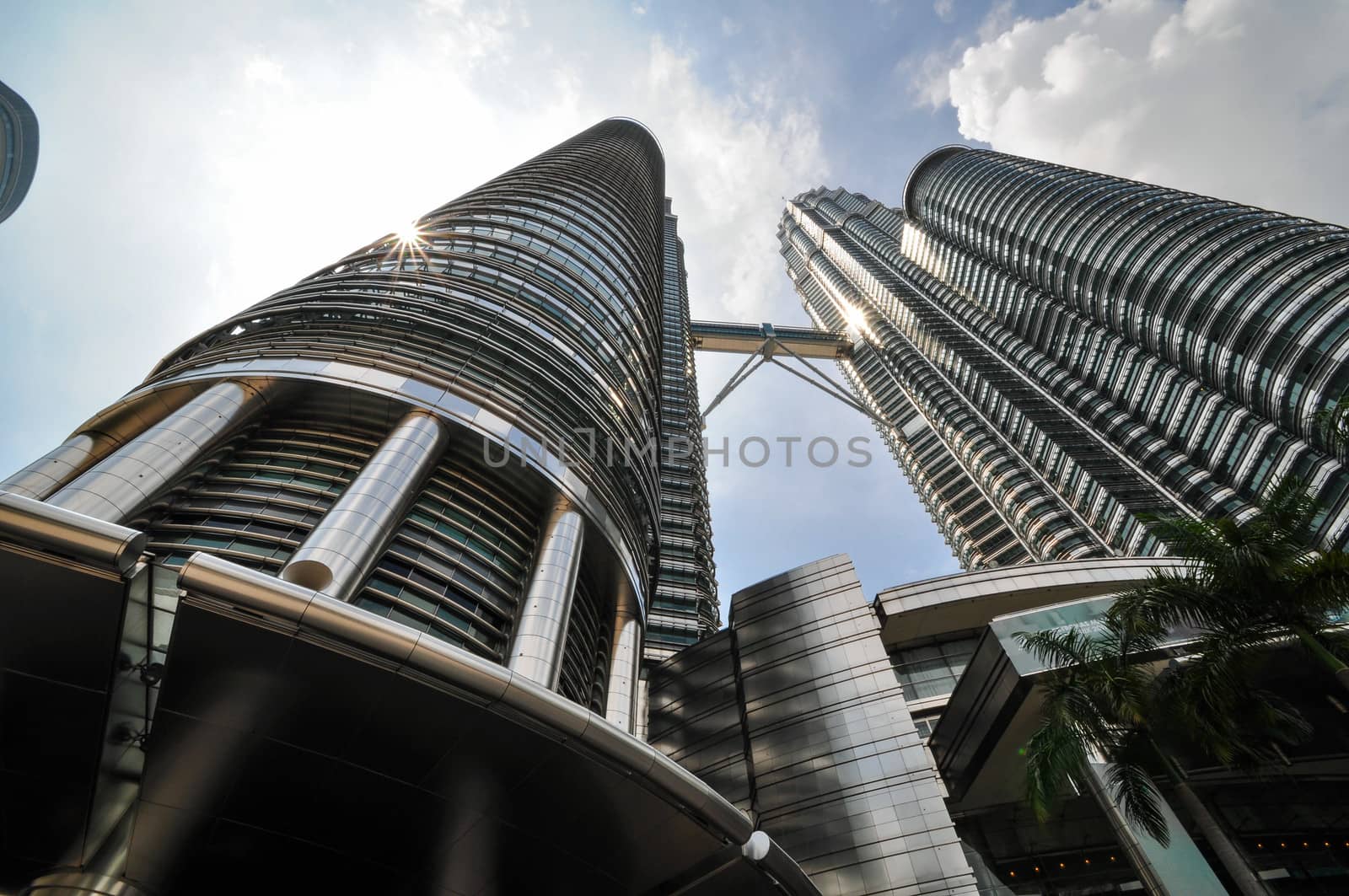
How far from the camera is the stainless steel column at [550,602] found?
17.6 meters

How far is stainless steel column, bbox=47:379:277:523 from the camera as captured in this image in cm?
1561

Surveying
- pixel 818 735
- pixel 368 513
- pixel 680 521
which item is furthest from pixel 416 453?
pixel 680 521

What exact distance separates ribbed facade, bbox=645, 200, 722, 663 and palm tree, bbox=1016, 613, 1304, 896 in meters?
21.2

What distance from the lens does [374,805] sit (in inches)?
455

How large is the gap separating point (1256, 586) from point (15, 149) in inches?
5731

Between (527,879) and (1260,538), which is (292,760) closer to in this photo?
(527,879)

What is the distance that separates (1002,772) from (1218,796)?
19.9 ft

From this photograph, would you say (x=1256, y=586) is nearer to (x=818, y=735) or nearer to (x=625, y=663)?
(x=818, y=735)

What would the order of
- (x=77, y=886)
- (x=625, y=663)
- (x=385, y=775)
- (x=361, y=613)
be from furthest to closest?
(x=625, y=663), (x=385, y=775), (x=77, y=886), (x=361, y=613)

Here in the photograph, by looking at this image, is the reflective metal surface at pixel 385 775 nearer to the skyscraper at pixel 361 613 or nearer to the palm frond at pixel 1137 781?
the skyscraper at pixel 361 613

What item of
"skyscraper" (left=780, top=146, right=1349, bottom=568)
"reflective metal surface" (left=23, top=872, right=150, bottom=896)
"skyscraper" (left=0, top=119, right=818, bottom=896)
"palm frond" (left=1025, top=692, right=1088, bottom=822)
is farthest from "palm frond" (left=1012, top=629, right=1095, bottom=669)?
"skyscraper" (left=780, top=146, right=1349, bottom=568)

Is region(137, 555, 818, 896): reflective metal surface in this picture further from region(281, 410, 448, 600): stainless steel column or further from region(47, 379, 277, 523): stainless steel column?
region(47, 379, 277, 523): stainless steel column

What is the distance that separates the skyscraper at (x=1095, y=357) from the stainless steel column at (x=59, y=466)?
63376mm

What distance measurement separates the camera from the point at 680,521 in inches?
2192
